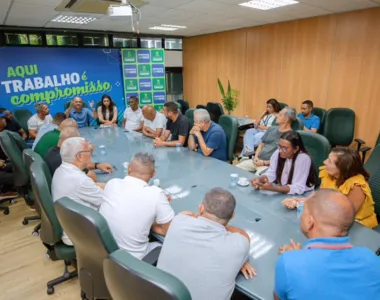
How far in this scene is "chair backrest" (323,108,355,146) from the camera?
443cm

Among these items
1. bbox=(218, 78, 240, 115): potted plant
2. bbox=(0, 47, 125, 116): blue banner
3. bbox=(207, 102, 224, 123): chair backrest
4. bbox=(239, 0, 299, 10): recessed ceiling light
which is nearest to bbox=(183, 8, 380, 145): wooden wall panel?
bbox=(218, 78, 240, 115): potted plant

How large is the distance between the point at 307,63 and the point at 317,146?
3.08 meters

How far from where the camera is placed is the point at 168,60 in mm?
7910

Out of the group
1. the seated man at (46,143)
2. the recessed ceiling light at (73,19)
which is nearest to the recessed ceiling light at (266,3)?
the recessed ceiling light at (73,19)

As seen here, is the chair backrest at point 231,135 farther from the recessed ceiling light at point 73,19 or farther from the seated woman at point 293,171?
the recessed ceiling light at point 73,19

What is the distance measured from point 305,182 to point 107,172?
186 cm

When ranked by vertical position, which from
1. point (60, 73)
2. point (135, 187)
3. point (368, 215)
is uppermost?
point (60, 73)

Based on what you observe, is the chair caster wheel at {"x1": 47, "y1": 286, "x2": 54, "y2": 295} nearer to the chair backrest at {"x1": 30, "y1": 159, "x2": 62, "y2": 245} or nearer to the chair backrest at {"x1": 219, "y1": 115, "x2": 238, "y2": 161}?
the chair backrest at {"x1": 30, "y1": 159, "x2": 62, "y2": 245}

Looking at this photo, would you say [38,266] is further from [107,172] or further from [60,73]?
[60,73]

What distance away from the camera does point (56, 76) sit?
20.4 feet

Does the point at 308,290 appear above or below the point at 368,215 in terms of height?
above

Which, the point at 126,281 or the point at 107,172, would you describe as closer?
the point at 126,281

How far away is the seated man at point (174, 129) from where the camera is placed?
354 cm

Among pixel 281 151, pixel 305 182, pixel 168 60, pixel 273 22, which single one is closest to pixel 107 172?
pixel 281 151
